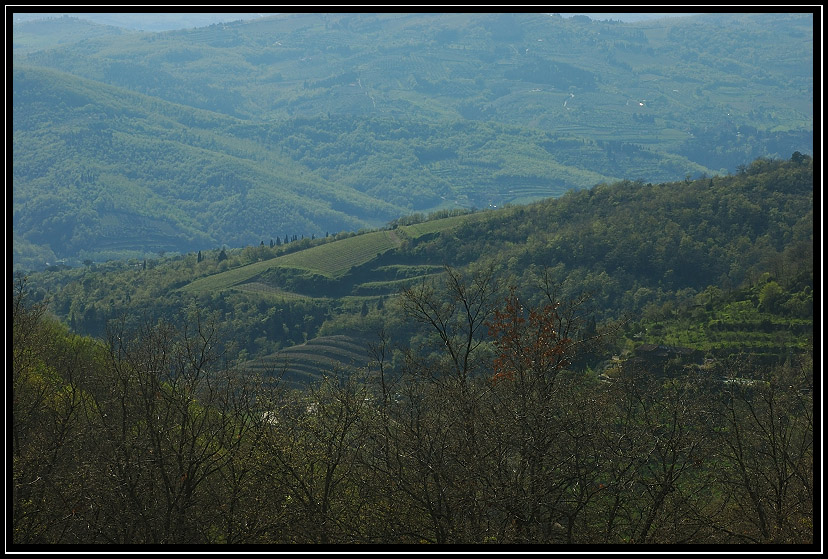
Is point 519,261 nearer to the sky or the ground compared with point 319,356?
nearer to the sky

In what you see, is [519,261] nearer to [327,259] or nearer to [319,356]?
[327,259]

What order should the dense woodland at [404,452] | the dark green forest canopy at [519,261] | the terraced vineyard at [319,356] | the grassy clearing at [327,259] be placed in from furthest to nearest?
the grassy clearing at [327,259], the dark green forest canopy at [519,261], the terraced vineyard at [319,356], the dense woodland at [404,452]

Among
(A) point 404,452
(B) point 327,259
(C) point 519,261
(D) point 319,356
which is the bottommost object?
(B) point 327,259

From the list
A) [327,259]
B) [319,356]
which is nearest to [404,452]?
[319,356]

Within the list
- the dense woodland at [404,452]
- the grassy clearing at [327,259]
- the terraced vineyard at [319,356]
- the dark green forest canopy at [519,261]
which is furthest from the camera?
the grassy clearing at [327,259]

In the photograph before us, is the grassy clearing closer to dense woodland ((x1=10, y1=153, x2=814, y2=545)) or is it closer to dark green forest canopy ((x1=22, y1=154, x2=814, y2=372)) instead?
dark green forest canopy ((x1=22, y1=154, x2=814, y2=372))

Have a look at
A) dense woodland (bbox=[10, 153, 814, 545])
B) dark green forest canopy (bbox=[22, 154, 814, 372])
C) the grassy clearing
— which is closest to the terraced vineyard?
dark green forest canopy (bbox=[22, 154, 814, 372])

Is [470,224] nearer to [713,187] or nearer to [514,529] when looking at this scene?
[713,187]

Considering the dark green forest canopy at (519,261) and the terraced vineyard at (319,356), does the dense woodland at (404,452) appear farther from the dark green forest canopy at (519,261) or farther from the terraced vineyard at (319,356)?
the dark green forest canopy at (519,261)

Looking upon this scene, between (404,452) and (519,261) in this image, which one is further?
(519,261)

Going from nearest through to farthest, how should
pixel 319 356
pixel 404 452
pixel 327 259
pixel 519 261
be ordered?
pixel 404 452 < pixel 319 356 < pixel 519 261 < pixel 327 259

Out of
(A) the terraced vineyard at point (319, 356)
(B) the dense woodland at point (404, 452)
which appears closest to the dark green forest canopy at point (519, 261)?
(A) the terraced vineyard at point (319, 356)
